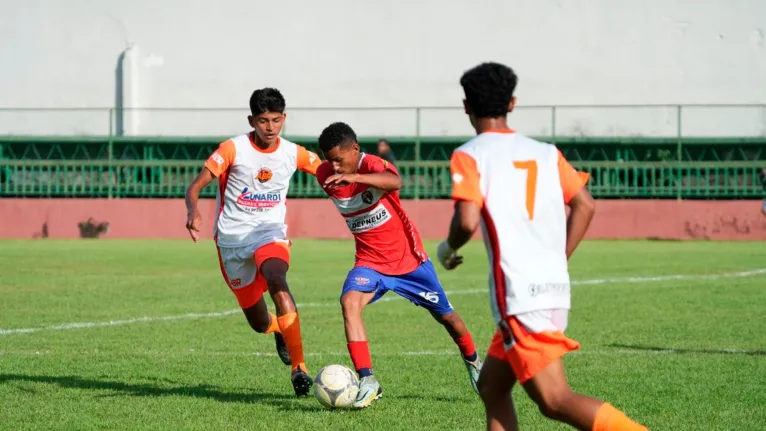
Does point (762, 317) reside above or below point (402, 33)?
below

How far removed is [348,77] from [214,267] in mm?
14570

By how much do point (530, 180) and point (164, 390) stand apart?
3.81 meters

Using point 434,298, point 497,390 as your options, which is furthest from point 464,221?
point 434,298

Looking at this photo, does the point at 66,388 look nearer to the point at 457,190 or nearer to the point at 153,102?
the point at 457,190

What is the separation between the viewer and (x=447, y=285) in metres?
15.5

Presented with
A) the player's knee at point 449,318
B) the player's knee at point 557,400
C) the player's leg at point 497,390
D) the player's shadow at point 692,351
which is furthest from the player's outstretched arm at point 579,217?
the player's shadow at point 692,351

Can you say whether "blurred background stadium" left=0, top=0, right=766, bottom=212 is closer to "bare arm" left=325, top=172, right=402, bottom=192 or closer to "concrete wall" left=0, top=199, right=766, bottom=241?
"concrete wall" left=0, top=199, right=766, bottom=241

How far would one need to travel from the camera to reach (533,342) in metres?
4.39

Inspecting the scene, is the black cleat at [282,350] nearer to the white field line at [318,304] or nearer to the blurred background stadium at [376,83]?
the white field line at [318,304]

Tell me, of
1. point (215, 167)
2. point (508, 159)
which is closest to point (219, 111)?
point (215, 167)

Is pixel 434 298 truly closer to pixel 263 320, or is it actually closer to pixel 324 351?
pixel 263 320

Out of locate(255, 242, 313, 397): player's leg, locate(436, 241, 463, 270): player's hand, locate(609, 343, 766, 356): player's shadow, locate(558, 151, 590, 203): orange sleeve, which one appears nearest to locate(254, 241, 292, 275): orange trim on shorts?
locate(255, 242, 313, 397): player's leg

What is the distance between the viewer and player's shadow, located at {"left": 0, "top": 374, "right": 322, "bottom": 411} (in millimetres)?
7121

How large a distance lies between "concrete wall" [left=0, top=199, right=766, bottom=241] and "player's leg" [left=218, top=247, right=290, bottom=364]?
691 inches
